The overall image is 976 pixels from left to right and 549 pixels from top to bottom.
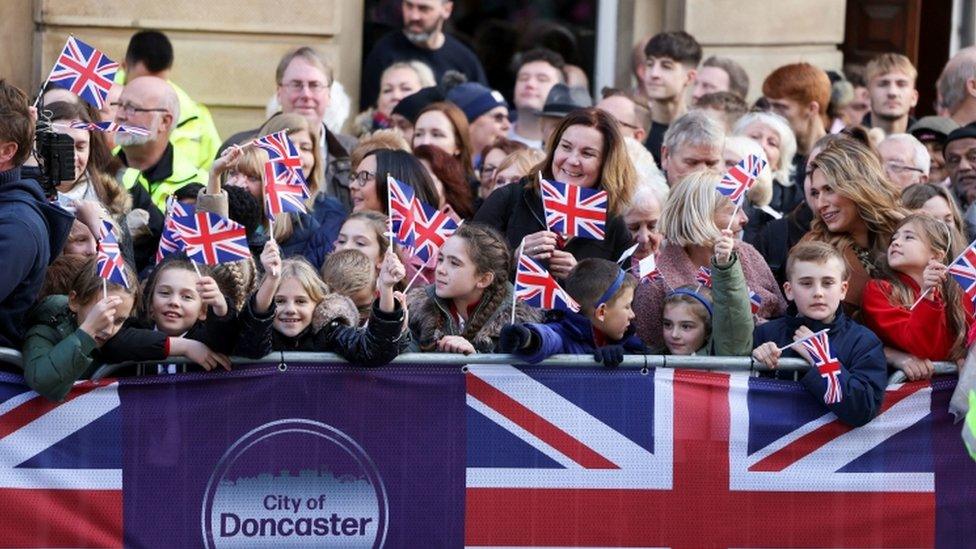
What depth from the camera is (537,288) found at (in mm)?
7906

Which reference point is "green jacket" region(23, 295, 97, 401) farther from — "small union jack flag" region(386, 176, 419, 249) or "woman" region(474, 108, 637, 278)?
"woman" region(474, 108, 637, 278)

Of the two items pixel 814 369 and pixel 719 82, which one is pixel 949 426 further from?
pixel 719 82

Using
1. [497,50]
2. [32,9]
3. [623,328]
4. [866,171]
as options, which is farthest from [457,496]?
[497,50]

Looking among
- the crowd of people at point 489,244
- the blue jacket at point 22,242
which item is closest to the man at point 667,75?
the crowd of people at point 489,244

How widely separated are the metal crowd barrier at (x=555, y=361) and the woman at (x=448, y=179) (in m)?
2.15

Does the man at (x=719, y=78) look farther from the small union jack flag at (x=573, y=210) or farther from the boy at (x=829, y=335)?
the boy at (x=829, y=335)

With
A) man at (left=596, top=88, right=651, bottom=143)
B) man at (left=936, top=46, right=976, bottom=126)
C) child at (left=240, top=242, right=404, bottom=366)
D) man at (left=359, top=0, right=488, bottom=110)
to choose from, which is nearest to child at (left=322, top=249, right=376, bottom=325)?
child at (left=240, top=242, right=404, bottom=366)

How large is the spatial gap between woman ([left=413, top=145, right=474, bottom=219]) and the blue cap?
161 centimetres

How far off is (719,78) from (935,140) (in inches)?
64.9

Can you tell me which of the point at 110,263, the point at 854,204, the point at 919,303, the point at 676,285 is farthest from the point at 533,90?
the point at 110,263

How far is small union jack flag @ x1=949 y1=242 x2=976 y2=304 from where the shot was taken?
7.88 meters

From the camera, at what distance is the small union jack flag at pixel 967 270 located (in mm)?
7875

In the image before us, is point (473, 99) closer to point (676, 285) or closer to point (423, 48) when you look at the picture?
point (423, 48)

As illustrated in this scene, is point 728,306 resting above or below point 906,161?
below
